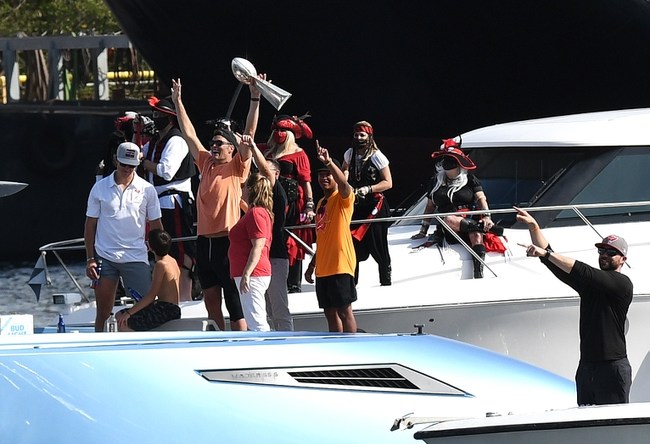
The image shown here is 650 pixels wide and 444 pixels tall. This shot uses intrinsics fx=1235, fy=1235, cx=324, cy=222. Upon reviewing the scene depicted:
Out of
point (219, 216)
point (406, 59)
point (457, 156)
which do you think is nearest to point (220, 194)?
point (219, 216)

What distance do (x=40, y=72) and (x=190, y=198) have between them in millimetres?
29470

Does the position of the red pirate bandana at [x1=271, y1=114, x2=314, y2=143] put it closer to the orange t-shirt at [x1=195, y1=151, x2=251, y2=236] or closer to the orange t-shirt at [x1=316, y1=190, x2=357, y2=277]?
the orange t-shirt at [x1=195, y1=151, x2=251, y2=236]

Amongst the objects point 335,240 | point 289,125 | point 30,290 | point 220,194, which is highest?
point 289,125

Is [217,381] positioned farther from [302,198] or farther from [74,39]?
[74,39]

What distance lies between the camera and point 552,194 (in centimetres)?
1026

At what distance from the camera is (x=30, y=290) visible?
22.9m

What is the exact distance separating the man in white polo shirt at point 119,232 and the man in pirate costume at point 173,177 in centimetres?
88

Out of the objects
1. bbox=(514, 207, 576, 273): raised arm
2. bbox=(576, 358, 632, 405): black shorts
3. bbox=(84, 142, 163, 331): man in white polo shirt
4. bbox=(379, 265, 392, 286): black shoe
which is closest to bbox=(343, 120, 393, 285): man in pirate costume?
bbox=(379, 265, 392, 286): black shoe

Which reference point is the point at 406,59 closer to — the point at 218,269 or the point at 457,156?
the point at 457,156

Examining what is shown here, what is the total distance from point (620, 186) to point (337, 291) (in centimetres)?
288

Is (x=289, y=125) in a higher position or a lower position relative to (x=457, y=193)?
higher

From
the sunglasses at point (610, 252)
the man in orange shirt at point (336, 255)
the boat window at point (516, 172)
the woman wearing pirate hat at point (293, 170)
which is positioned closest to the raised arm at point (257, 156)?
the man in orange shirt at point (336, 255)

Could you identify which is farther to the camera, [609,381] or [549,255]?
[609,381]

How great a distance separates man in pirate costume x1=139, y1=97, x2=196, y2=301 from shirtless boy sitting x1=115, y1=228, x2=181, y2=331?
1204 mm
